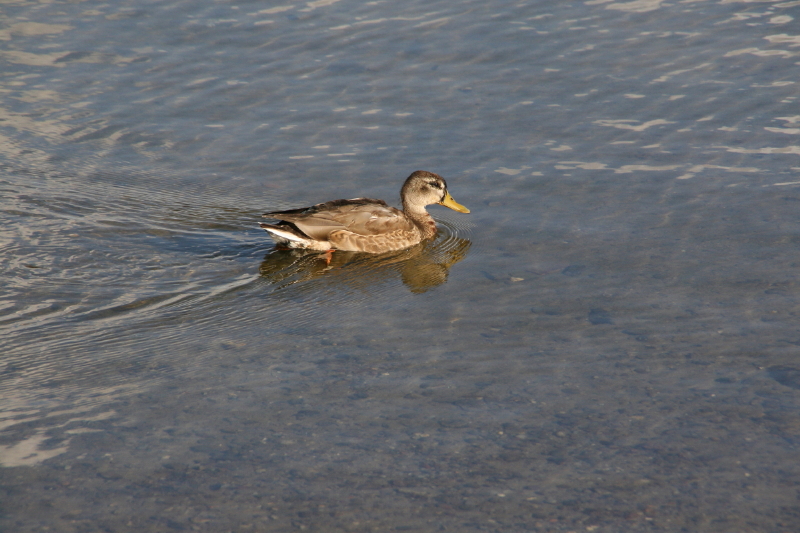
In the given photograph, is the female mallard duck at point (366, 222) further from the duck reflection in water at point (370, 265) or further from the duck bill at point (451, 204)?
the duck reflection in water at point (370, 265)

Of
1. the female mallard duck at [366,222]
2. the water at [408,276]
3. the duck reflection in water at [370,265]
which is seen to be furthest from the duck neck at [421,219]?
the water at [408,276]

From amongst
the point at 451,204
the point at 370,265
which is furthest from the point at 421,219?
the point at 370,265

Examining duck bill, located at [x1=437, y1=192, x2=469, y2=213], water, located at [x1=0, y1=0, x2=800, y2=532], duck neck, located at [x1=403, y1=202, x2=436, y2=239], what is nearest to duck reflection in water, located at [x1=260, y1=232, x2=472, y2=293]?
water, located at [x1=0, y1=0, x2=800, y2=532]

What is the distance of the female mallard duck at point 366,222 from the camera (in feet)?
31.9

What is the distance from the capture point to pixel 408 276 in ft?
30.7

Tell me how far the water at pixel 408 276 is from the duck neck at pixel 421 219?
36 centimetres

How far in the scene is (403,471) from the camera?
18.7ft

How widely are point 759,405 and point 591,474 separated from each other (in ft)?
5.21

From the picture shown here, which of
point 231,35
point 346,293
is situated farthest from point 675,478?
point 231,35

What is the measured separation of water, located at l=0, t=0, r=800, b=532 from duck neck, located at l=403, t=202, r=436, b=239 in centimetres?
36

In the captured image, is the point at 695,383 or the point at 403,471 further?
the point at 695,383

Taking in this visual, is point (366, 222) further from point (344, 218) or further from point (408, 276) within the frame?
point (408, 276)

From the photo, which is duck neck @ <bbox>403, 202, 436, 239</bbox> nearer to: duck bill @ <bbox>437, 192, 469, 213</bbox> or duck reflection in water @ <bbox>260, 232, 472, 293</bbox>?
duck reflection in water @ <bbox>260, 232, 472, 293</bbox>

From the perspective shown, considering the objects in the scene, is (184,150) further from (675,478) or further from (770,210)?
(675,478)
